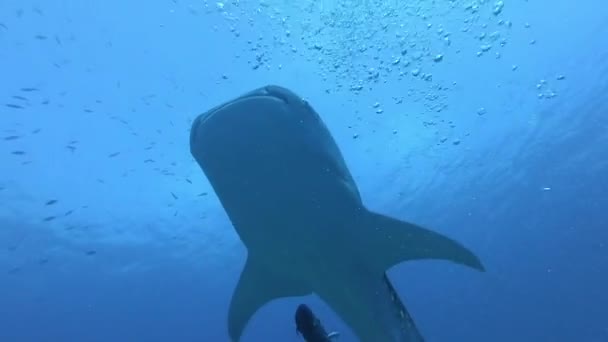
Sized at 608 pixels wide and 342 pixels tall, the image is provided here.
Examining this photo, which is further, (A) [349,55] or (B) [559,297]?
(B) [559,297]

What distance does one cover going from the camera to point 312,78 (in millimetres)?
14172

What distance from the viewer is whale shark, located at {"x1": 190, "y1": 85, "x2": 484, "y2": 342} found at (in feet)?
14.1

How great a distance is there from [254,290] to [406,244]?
7.54 ft

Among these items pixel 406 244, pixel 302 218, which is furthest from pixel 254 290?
pixel 406 244

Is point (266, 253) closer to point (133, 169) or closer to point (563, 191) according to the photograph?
point (133, 169)

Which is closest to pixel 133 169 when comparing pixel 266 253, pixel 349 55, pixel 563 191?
pixel 349 55

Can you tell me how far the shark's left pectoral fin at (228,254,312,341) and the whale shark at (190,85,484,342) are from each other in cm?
2

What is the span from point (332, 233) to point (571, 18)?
14.8m

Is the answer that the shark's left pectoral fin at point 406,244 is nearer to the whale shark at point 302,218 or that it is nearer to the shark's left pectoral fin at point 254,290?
the whale shark at point 302,218

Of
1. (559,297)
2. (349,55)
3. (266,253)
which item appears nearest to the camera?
(266,253)

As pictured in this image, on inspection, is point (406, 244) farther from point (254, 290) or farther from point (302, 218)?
point (254, 290)

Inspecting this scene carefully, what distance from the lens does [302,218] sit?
503 centimetres

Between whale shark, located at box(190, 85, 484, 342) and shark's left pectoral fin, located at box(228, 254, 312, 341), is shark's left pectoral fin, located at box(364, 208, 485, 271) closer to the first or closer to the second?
whale shark, located at box(190, 85, 484, 342)

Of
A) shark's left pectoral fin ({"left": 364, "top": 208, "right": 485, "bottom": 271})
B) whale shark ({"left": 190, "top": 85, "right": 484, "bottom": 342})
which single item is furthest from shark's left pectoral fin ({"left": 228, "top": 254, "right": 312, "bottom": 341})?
shark's left pectoral fin ({"left": 364, "top": 208, "right": 485, "bottom": 271})
